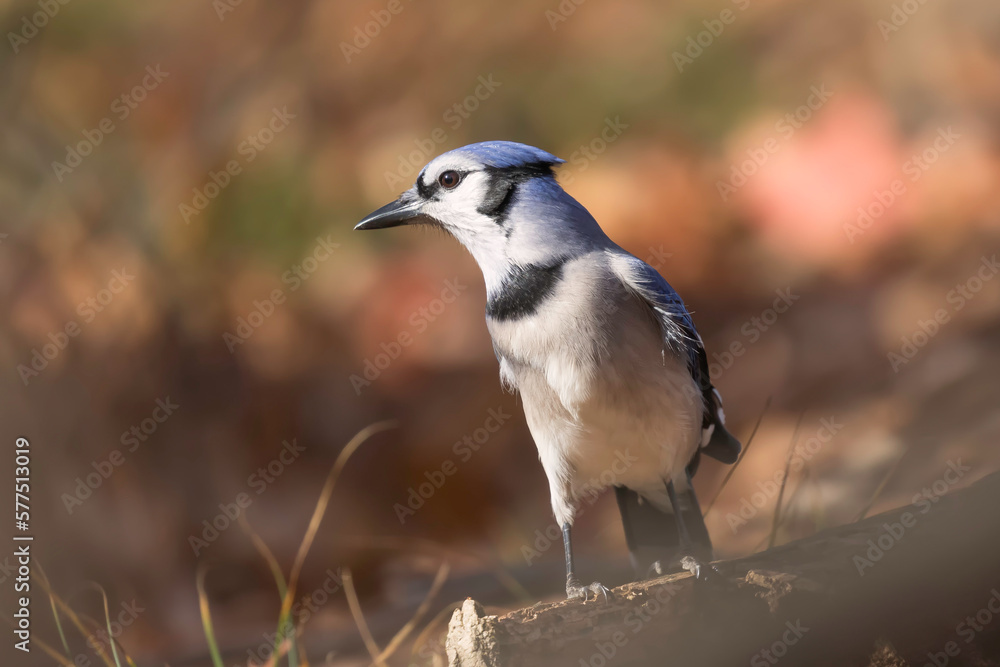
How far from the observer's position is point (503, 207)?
2.16 metres

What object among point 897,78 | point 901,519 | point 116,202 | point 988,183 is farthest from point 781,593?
point 116,202

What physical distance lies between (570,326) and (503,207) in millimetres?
427

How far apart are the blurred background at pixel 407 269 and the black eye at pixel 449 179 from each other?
1950 mm

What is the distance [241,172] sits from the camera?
14.5 feet

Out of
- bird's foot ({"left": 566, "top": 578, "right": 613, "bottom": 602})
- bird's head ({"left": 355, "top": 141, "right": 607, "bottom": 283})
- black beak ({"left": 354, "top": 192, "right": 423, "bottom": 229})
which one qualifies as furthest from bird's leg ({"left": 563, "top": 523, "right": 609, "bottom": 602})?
black beak ({"left": 354, "top": 192, "right": 423, "bottom": 229})

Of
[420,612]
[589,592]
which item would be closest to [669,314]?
[589,592]

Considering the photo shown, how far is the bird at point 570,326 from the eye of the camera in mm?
2016

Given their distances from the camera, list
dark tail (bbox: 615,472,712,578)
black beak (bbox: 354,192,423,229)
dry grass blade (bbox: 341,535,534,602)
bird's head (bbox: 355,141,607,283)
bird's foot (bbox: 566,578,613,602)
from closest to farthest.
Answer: bird's foot (bbox: 566,578,613,602), bird's head (bbox: 355,141,607,283), black beak (bbox: 354,192,423,229), dark tail (bbox: 615,472,712,578), dry grass blade (bbox: 341,535,534,602)

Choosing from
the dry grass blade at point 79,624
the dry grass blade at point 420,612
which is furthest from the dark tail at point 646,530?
the dry grass blade at point 79,624

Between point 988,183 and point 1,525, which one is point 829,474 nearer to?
point 988,183

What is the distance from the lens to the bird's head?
2111mm

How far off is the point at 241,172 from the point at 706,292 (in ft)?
9.24

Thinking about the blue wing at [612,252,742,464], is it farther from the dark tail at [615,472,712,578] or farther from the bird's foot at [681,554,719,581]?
the bird's foot at [681,554,719,581]

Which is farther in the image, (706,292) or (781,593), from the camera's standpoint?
(706,292)
